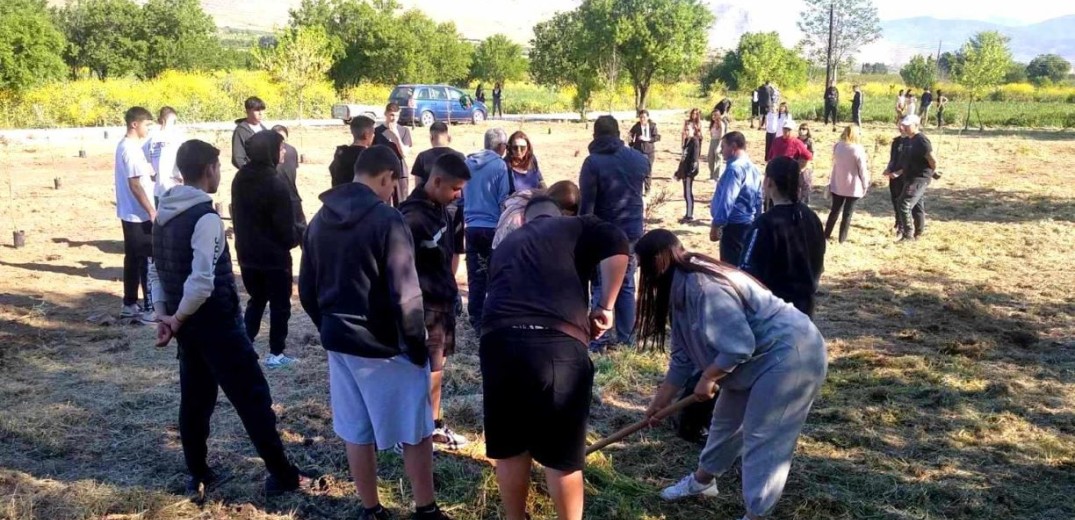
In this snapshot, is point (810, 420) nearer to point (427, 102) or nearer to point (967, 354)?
point (967, 354)

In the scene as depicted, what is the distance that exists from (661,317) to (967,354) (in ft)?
13.9

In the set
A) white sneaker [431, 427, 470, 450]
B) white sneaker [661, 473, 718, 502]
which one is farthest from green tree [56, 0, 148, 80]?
white sneaker [661, 473, 718, 502]

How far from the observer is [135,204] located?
7.03 metres

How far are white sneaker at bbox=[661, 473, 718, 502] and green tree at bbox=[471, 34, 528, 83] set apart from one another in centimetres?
5866

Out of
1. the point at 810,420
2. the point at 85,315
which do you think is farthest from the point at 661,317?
the point at 85,315

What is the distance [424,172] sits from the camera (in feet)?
19.5

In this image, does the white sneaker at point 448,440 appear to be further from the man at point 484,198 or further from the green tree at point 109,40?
the green tree at point 109,40

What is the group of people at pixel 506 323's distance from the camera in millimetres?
3066

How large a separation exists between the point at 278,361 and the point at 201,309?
2372 mm

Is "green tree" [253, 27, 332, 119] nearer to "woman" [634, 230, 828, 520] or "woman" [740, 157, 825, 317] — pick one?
"woman" [740, 157, 825, 317]

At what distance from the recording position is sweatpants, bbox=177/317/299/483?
12.2 ft

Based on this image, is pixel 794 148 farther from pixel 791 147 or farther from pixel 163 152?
pixel 163 152

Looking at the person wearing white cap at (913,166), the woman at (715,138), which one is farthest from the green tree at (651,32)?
the person wearing white cap at (913,166)

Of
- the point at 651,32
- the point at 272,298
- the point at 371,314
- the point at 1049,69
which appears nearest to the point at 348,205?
the point at 371,314
